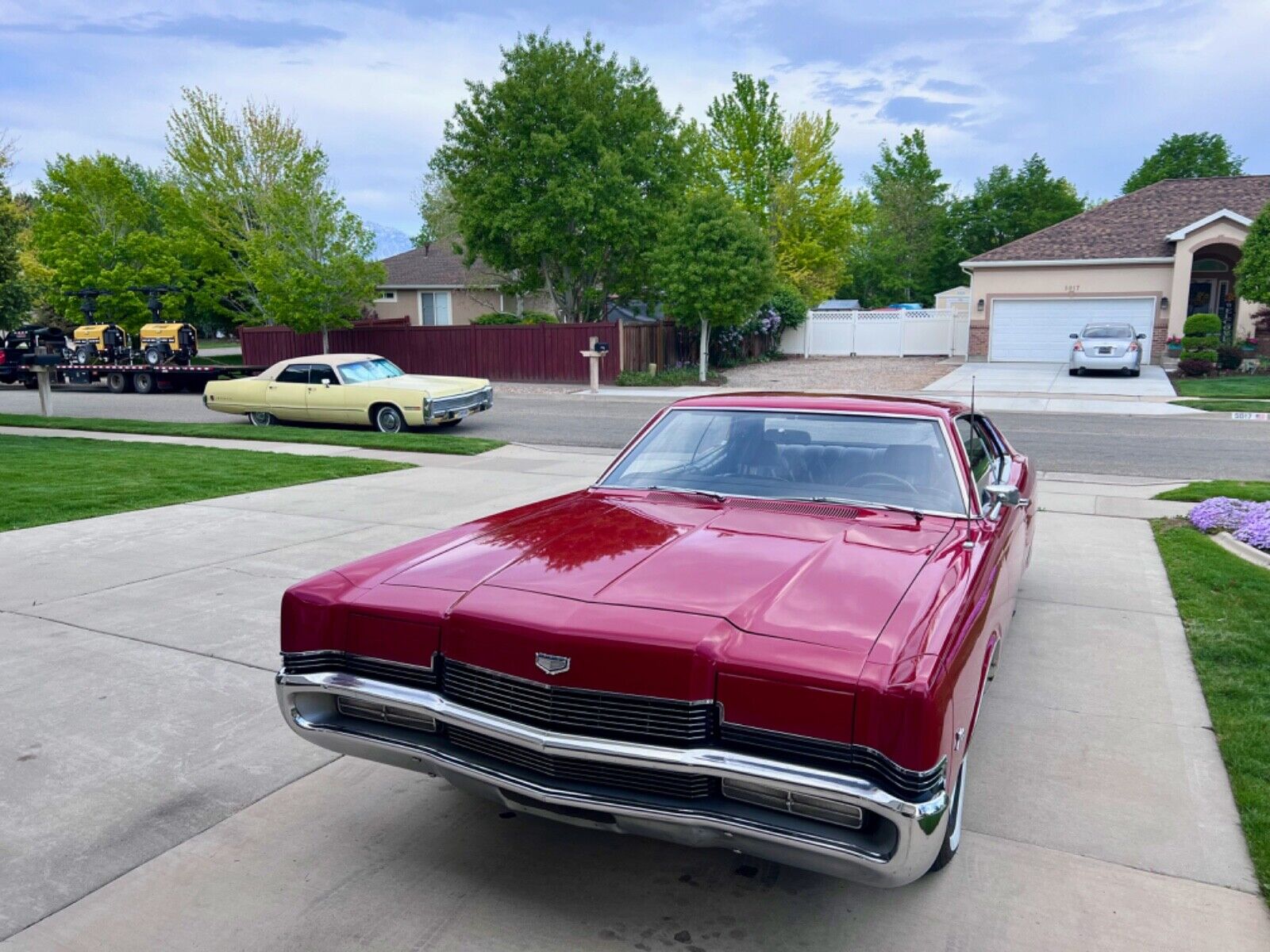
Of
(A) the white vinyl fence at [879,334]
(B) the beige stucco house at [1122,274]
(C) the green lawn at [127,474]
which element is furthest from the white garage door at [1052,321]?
(C) the green lawn at [127,474]

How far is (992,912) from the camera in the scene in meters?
2.95

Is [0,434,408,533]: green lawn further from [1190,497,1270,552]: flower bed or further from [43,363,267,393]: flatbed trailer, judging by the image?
[43,363,267,393]: flatbed trailer

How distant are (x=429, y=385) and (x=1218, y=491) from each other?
38.5 feet

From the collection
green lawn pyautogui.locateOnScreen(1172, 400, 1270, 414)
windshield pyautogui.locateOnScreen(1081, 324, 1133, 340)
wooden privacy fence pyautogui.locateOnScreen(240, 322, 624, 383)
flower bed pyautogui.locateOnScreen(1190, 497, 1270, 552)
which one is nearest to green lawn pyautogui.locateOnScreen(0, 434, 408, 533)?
flower bed pyautogui.locateOnScreen(1190, 497, 1270, 552)

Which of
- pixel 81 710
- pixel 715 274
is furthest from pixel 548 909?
pixel 715 274

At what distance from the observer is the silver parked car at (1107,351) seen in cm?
2469

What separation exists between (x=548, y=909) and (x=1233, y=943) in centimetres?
209

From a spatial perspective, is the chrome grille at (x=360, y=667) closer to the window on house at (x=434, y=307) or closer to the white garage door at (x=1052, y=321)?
the white garage door at (x=1052, y=321)

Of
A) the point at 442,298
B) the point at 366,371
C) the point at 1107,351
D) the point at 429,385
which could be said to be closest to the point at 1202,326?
the point at 1107,351

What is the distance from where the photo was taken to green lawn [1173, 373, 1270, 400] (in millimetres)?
20547

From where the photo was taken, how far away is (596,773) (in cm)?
269

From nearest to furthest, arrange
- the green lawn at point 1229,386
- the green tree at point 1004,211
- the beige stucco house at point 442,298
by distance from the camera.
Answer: the green lawn at point 1229,386, the beige stucco house at point 442,298, the green tree at point 1004,211

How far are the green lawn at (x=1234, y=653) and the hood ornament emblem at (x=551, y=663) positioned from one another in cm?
244

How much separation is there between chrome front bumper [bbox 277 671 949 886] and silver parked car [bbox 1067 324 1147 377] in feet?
83.8
